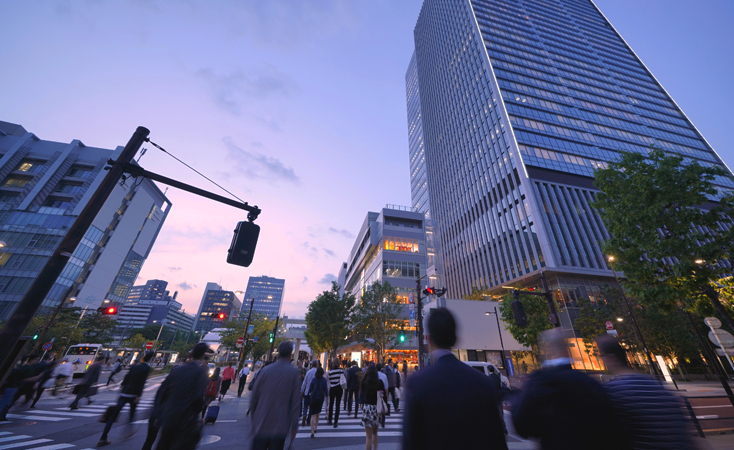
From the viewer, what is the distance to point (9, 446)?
6.01 m

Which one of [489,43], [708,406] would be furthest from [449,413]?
[489,43]

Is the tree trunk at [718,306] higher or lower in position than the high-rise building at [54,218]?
lower

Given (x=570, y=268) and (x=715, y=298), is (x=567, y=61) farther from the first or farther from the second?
(x=715, y=298)

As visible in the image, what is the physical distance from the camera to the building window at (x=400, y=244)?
4831 centimetres

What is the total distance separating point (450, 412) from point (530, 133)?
54.8 m

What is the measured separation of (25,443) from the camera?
20.6 feet

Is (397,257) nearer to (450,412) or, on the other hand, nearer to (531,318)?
(531,318)

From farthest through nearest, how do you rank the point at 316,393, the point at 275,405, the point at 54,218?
1. the point at 54,218
2. the point at 316,393
3. the point at 275,405

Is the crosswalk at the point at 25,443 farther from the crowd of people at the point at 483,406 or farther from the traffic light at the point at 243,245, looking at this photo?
the traffic light at the point at 243,245

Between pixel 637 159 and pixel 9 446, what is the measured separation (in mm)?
23576

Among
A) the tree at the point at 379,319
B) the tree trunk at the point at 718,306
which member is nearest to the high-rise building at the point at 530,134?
the tree at the point at 379,319

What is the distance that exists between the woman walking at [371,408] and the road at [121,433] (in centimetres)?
136

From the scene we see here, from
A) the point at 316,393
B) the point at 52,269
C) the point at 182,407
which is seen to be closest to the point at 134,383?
the point at 182,407

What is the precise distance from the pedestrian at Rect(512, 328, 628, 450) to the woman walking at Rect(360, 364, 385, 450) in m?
4.23
